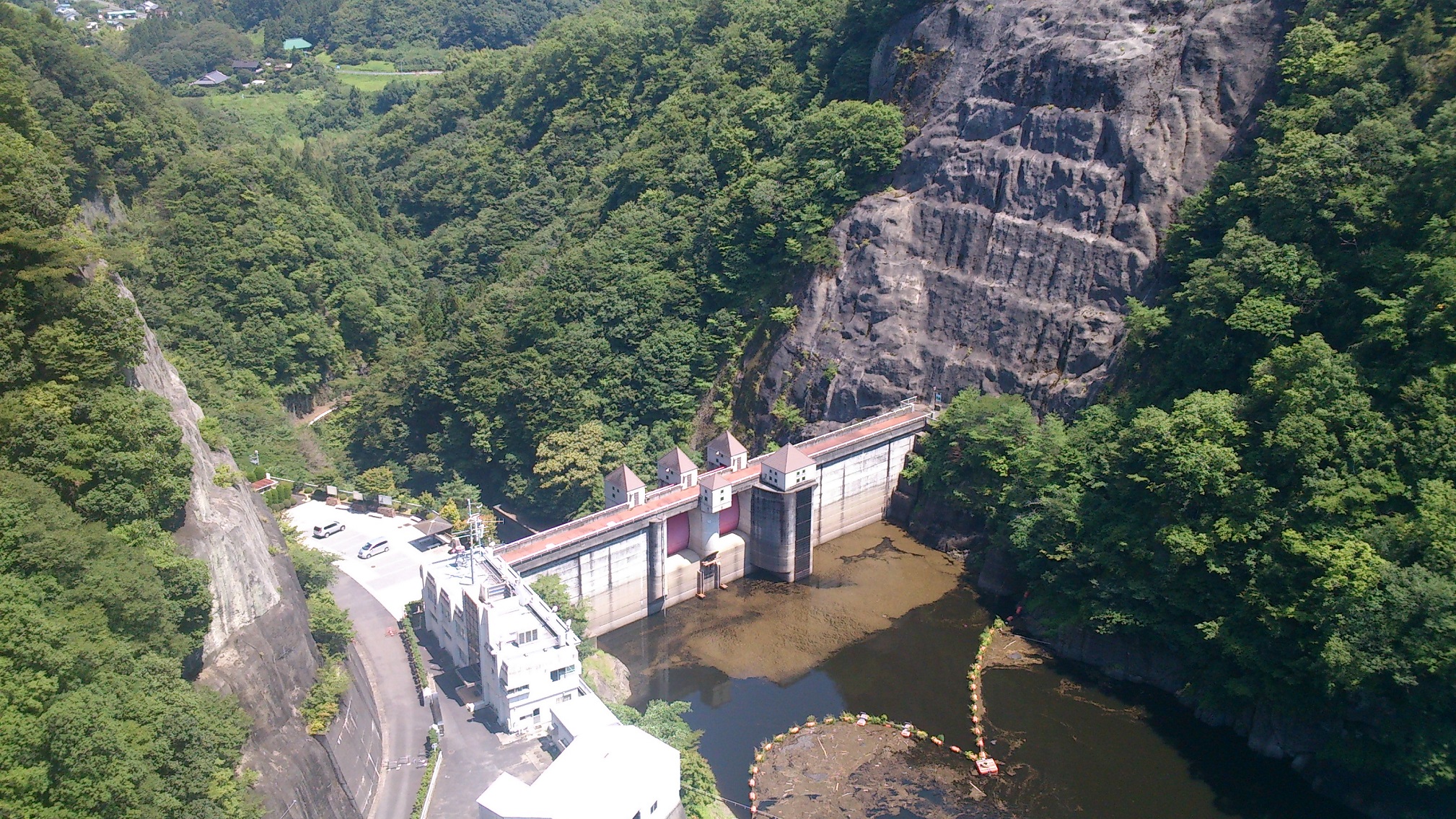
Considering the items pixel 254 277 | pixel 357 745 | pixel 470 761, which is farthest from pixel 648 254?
pixel 357 745

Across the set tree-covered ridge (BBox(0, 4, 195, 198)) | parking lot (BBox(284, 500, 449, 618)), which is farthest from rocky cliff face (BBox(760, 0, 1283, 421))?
tree-covered ridge (BBox(0, 4, 195, 198))

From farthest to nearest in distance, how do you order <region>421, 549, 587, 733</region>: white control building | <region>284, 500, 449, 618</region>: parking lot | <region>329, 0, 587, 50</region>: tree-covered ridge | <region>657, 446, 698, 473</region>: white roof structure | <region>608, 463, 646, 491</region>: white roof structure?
<region>329, 0, 587, 50</region>: tree-covered ridge < <region>657, 446, 698, 473</region>: white roof structure < <region>608, 463, 646, 491</region>: white roof structure < <region>284, 500, 449, 618</region>: parking lot < <region>421, 549, 587, 733</region>: white control building

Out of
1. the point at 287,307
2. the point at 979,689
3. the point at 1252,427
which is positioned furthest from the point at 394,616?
the point at 1252,427

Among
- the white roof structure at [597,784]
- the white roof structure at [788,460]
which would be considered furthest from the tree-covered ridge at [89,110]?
the white roof structure at [597,784]

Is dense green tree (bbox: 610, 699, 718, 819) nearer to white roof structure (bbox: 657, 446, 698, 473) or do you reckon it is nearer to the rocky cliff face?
white roof structure (bbox: 657, 446, 698, 473)

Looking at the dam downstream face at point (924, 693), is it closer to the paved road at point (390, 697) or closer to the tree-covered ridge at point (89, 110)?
the paved road at point (390, 697)

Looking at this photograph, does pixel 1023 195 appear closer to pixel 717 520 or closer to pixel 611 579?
pixel 717 520

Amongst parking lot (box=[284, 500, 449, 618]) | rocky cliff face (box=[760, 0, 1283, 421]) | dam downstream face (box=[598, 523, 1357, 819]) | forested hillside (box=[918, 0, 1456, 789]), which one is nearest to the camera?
forested hillside (box=[918, 0, 1456, 789])
